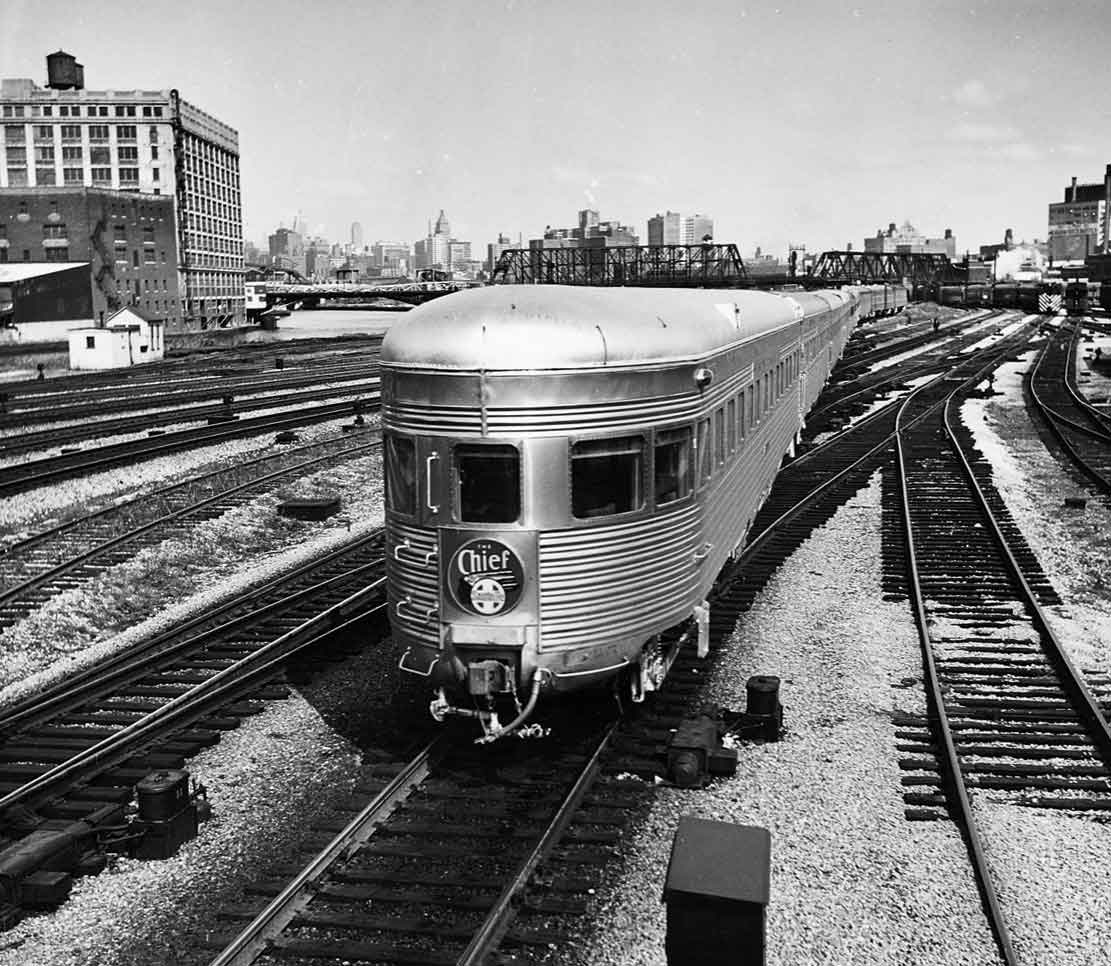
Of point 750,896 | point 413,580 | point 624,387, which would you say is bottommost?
point 750,896

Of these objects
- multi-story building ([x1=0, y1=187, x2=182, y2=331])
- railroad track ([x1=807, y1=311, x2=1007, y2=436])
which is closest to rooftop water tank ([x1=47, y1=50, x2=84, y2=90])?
multi-story building ([x1=0, y1=187, x2=182, y2=331])

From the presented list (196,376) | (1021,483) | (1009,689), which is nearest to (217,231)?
(196,376)

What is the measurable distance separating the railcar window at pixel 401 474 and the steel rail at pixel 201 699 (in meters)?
3.02

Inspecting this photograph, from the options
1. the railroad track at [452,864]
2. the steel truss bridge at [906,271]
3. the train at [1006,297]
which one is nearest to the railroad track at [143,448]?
the railroad track at [452,864]

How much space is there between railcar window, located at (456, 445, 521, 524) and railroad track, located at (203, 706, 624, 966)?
212 cm

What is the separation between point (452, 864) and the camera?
752 centimetres

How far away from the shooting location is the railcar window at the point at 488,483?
811 centimetres

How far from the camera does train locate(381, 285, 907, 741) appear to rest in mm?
8094

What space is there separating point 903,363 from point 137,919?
168 ft

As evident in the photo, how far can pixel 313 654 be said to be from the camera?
38.9 ft

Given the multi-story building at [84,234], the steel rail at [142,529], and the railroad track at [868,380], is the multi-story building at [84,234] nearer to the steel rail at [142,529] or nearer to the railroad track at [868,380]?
the railroad track at [868,380]

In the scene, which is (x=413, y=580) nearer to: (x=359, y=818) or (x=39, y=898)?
(x=359, y=818)

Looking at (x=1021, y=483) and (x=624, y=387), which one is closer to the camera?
(x=624, y=387)

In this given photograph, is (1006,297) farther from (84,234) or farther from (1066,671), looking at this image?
(1066,671)
